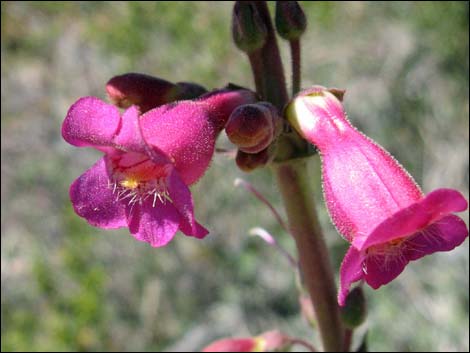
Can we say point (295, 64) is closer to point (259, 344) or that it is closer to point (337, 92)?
point (337, 92)

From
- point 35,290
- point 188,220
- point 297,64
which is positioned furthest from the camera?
point 35,290

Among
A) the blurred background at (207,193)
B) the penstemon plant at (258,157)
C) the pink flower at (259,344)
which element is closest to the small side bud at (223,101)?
the penstemon plant at (258,157)

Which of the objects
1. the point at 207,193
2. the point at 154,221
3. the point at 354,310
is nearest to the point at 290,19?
the point at 154,221

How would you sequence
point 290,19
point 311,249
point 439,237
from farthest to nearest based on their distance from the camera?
point 311,249 → point 290,19 → point 439,237

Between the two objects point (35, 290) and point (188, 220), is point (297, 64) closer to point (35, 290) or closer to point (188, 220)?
point (188, 220)

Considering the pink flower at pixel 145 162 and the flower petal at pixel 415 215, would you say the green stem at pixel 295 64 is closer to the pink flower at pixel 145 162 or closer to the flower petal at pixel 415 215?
the pink flower at pixel 145 162

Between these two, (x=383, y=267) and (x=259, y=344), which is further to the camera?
(x=259, y=344)

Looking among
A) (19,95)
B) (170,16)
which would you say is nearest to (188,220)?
(170,16)
